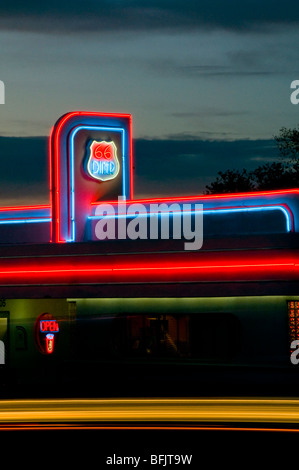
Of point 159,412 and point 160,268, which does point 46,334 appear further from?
point 159,412

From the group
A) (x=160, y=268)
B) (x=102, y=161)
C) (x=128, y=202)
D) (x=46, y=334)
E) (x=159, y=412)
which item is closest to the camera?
(x=159, y=412)

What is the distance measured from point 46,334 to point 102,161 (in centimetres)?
472

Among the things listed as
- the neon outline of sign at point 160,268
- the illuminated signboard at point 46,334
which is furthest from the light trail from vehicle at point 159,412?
the illuminated signboard at point 46,334

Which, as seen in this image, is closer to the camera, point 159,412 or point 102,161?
point 159,412

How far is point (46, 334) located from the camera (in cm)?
2166

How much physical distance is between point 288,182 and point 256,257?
119 ft

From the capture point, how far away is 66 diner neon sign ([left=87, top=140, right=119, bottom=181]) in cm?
2109

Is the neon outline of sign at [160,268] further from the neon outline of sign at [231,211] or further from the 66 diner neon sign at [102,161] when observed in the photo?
the 66 diner neon sign at [102,161]

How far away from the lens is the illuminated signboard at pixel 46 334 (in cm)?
2150

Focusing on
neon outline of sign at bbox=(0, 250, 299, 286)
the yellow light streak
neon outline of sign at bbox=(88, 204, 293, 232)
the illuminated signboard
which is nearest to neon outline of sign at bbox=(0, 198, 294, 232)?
neon outline of sign at bbox=(88, 204, 293, 232)

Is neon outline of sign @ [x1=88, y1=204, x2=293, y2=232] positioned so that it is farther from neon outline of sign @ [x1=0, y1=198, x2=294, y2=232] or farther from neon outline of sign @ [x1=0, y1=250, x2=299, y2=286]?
neon outline of sign @ [x1=0, y1=250, x2=299, y2=286]

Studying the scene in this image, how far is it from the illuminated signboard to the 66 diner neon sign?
13.1ft

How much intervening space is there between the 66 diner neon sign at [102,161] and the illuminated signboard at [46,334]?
13.1ft

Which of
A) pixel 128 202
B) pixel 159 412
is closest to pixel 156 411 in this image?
pixel 159 412
